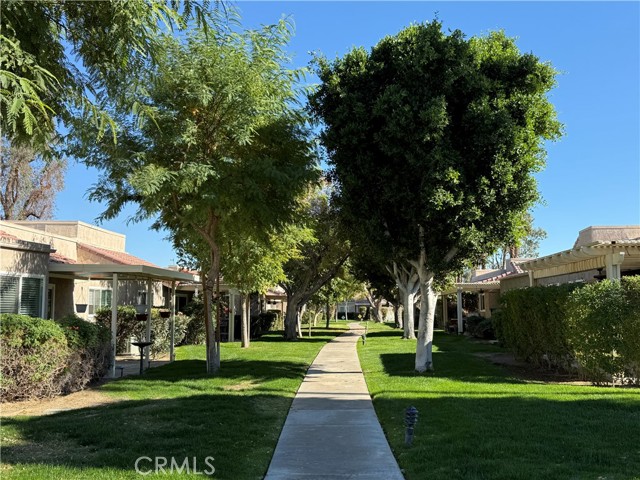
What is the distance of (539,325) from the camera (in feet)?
49.4

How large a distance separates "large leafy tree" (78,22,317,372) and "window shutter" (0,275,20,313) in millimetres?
2699

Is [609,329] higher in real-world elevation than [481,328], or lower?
higher

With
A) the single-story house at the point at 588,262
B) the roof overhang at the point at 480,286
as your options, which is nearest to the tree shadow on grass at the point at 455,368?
the single-story house at the point at 588,262

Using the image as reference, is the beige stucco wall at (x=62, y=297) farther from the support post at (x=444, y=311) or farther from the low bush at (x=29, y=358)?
the support post at (x=444, y=311)

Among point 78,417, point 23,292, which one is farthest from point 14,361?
point 23,292

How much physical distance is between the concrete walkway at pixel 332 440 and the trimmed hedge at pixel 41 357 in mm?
4616

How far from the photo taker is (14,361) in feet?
35.0

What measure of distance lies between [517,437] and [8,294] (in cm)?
1204

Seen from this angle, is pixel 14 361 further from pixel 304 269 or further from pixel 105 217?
pixel 304 269

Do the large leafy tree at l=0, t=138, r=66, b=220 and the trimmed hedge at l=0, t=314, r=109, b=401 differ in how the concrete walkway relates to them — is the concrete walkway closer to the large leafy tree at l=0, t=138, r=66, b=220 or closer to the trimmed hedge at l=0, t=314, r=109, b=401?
the trimmed hedge at l=0, t=314, r=109, b=401

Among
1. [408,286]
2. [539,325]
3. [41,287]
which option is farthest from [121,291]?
[539,325]

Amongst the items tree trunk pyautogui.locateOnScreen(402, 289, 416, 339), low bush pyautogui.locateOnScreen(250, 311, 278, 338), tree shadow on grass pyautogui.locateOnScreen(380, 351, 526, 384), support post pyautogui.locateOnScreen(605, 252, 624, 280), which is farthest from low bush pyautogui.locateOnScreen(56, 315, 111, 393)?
low bush pyautogui.locateOnScreen(250, 311, 278, 338)

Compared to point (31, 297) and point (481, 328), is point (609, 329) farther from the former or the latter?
point (481, 328)

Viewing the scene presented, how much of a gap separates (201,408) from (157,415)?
829 millimetres
